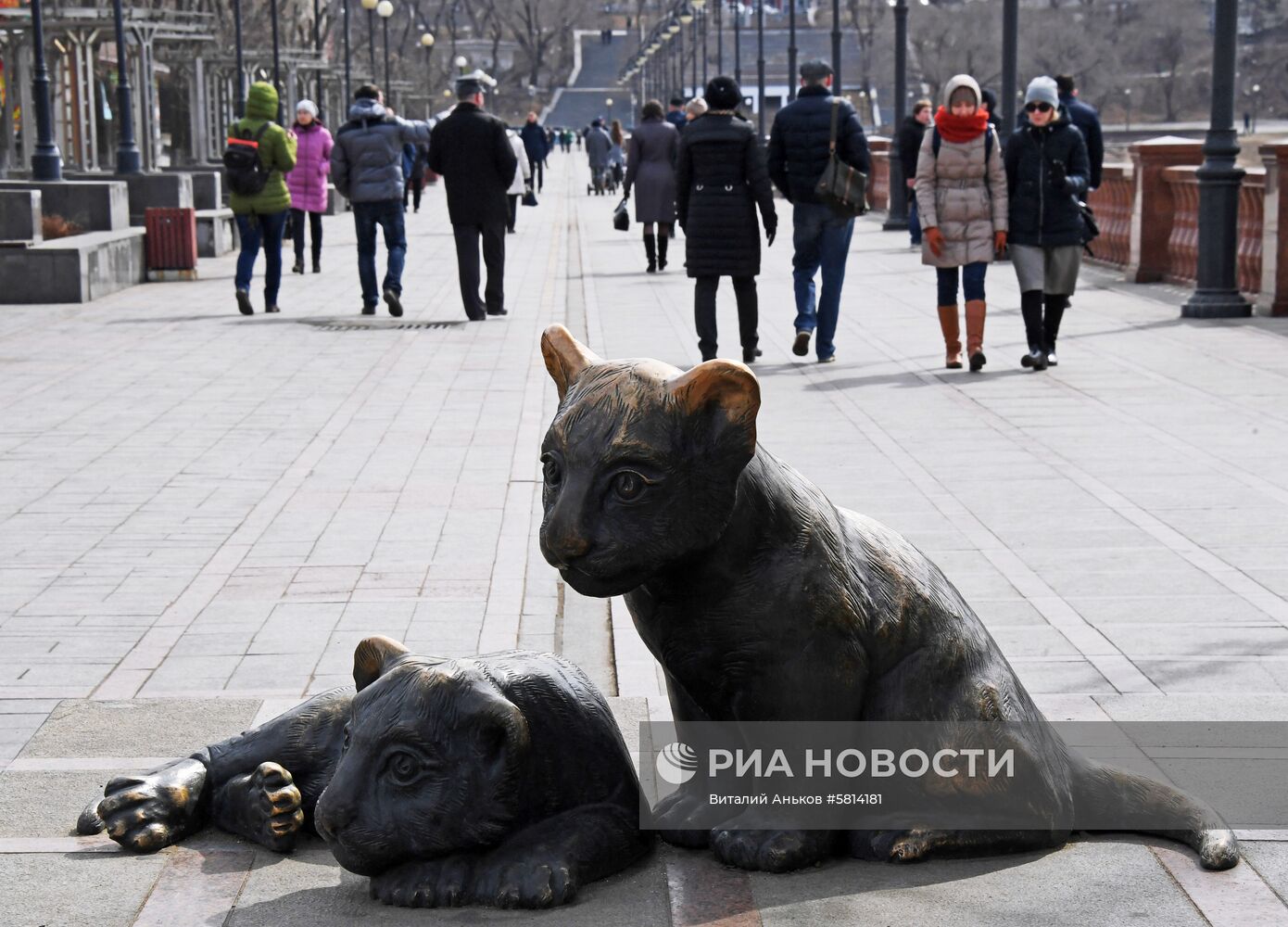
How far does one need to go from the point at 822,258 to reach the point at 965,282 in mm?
1306

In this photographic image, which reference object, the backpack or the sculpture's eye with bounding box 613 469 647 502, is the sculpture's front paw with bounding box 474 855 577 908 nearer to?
the sculpture's eye with bounding box 613 469 647 502

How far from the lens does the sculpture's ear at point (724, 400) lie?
3545 mm

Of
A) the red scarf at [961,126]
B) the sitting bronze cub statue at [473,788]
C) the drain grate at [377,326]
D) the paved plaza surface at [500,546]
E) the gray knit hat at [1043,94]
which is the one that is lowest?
the drain grate at [377,326]

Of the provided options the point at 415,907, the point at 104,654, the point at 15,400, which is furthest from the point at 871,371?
the point at 415,907

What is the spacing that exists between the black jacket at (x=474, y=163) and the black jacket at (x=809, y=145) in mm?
3474

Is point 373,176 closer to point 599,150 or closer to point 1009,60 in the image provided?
point 1009,60

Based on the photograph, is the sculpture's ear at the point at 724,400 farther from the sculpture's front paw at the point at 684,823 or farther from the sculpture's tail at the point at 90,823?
the sculpture's tail at the point at 90,823

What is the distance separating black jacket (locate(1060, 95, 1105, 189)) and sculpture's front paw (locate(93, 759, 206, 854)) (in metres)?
11.7

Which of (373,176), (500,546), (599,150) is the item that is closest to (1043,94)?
(500,546)

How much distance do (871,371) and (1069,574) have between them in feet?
20.8

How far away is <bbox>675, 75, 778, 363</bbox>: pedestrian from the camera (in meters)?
13.5

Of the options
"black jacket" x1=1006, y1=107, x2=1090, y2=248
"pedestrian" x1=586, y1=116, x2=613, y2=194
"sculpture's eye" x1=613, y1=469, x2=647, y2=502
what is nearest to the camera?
"sculpture's eye" x1=613, y1=469, x2=647, y2=502

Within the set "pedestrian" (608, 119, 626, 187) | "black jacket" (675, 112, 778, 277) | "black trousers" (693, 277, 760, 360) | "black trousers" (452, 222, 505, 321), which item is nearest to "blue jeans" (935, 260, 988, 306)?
"black jacket" (675, 112, 778, 277)

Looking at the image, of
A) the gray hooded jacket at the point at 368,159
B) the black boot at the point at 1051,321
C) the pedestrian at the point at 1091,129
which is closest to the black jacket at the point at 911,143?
the pedestrian at the point at 1091,129
